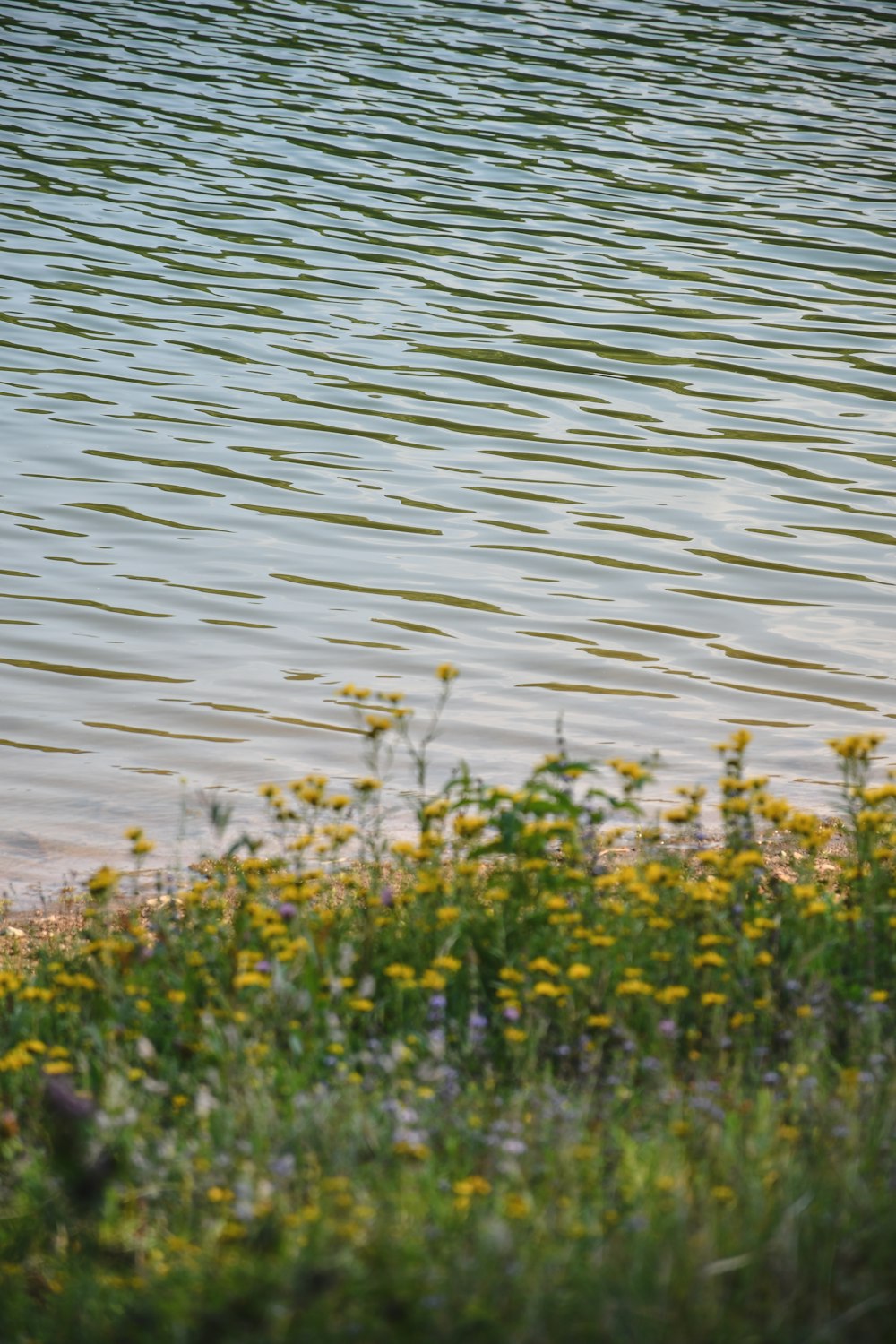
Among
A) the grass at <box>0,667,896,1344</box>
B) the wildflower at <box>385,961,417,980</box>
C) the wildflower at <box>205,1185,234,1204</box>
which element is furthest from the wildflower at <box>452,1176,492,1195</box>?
the wildflower at <box>385,961,417,980</box>

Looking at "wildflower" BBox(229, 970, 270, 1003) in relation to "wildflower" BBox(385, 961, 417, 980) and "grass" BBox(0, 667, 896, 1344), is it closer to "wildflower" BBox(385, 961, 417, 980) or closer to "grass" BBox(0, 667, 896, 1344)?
"grass" BBox(0, 667, 896, 1344)

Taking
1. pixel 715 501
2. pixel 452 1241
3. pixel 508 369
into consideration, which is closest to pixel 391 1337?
pixel 452 1241

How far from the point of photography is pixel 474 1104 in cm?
358

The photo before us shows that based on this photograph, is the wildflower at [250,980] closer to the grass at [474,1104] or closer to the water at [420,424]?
the grass at [474,1104]

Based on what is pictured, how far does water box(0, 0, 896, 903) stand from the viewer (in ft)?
25.9

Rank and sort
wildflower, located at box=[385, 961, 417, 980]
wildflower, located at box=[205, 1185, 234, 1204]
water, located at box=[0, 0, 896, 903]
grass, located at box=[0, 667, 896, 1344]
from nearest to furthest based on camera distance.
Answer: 1. grass, located at box=[0, 667, 896, 1344]
2. wildflower, located at box=[205, 1185, 234, 1204]
3. wildflower, located at box=[385, 961, 417, 980]
4. water, located at box=[0, 0, 896, 903]

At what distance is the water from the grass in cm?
242

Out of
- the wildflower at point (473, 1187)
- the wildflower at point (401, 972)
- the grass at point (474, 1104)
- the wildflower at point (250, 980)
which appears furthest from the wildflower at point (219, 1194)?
the wildflower at point (401, 972)

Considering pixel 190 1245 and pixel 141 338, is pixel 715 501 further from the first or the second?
pixel 190 1245

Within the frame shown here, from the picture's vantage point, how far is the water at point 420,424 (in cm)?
789

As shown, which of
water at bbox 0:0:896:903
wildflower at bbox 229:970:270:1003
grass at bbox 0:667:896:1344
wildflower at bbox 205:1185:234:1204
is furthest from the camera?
water at bbox 0:0:896:903

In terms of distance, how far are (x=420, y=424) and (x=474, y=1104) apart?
8.77 meters

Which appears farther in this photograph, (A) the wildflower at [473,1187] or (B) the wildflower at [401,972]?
(B) the wildflower at [401,972]

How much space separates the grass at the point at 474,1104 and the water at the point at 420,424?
242 centimetres
